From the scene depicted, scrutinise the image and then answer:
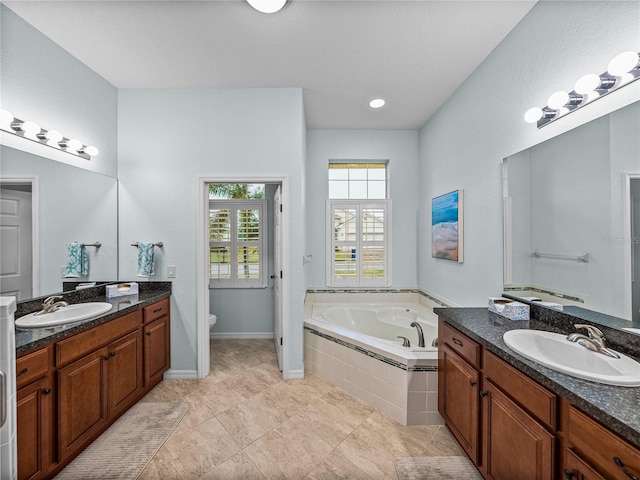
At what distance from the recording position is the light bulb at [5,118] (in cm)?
175

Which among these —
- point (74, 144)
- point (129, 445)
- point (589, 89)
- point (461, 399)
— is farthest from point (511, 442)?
point (74, 144)

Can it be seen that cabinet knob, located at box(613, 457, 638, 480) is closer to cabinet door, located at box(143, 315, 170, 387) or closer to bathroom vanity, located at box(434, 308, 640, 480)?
bathroom vanity, located at box(434, 308, 640, 480)

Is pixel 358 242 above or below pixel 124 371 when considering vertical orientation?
above

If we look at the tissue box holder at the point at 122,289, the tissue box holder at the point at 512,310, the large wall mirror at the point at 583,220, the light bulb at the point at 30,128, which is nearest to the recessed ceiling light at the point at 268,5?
the light bulb at the point at 30,128

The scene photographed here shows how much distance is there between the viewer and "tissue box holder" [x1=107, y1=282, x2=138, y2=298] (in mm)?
2441

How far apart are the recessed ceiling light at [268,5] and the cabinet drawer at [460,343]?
7.38ft

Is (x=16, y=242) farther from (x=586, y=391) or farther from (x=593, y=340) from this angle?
(x=593, y=340)

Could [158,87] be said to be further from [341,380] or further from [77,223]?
[341,380]

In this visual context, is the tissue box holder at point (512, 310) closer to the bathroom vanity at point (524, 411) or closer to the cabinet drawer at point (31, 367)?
the bathroom vanity at point (524, 411)

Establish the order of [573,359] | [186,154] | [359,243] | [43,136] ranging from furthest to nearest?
[359,243] → [186,154] → [43,136] → [573,359]

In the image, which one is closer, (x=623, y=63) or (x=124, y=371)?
(x=623, y=63)

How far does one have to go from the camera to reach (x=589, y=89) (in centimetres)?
136

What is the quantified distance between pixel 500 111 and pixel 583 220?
1067 millimetres

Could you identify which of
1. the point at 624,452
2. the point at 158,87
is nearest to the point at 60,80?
the point at 158,87
